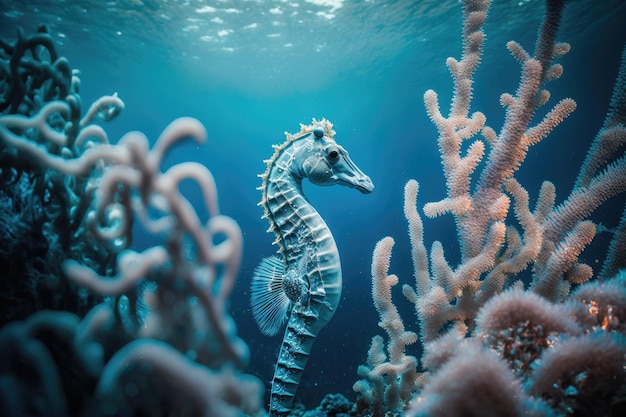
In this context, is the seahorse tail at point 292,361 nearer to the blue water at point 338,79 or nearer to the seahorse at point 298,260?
the seahorse at point 298,260

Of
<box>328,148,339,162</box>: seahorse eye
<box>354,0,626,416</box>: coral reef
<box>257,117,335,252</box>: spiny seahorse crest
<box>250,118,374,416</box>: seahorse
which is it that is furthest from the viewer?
<box>257,117,335,252</box>: spiny seahorse crest

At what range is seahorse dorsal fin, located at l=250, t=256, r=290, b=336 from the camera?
4.02 metres

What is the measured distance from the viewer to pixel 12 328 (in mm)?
1479

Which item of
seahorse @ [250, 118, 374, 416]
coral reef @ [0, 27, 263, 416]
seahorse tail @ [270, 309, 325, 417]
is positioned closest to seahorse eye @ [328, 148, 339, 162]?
seahorse @ [250, 118, 374, 416]

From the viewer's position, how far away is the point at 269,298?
409 centimetres

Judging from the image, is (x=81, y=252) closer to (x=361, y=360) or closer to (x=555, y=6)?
(x=555, y=6)

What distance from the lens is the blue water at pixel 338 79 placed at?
1483 cm

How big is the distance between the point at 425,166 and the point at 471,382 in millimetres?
28462

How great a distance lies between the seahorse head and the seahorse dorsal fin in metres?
1.28

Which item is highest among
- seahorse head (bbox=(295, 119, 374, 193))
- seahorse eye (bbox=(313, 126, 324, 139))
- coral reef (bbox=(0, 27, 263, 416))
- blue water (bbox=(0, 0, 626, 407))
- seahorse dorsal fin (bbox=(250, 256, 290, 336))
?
blue water (bbox=(0, 0, 626, 407))

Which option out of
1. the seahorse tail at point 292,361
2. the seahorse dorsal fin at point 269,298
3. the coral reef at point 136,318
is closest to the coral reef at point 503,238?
the seahorse tail at point 292,361

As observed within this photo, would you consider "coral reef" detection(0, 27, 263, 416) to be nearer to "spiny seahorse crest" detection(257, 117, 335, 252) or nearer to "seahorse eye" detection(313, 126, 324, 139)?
"spiny seahorse crest" detection(257, 117, 335, 252)

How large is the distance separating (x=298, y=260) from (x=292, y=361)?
1.20 m

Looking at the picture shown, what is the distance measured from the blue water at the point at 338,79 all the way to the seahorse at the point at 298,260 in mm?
1754
